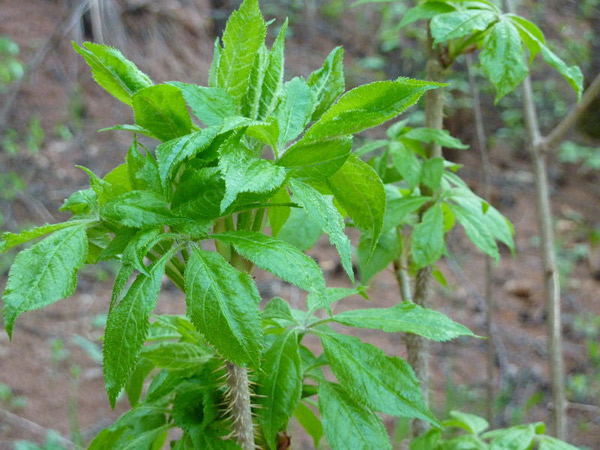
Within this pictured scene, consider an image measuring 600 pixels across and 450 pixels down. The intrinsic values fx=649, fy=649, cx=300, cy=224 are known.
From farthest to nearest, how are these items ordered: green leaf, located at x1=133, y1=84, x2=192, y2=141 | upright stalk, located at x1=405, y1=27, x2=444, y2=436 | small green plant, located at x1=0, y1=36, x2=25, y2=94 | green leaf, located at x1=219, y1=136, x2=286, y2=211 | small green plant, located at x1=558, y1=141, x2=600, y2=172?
1. small green plant, located at x1=558, y1=141, x2=600, y2=172
2. small green plant, located at x1=0, y1=36, x2=25, y2=94
3. upright stalk, located at x1=405, y1=27, x2=444, y2=436
4. green leaf, located at x1=133, y1=84, x2=192, y2=141
5. green leaf, located at x1=219, y1=136, x2=286, y2=211

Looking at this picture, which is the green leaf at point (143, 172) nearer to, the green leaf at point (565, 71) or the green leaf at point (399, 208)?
the green leaf at point (399, 208)

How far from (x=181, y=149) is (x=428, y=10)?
696mm

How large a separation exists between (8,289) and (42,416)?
2.29 m

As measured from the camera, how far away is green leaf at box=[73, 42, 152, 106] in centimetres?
78

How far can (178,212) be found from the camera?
2.41 feet

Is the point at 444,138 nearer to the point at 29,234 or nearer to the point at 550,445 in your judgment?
the point at 550,445

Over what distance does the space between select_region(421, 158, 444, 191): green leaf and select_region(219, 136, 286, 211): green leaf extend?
0.56m

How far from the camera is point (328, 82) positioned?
0.89 metres

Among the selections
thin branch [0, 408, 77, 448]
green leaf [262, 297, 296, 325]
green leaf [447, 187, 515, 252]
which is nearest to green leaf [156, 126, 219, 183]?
green leaf [262, 297, 296, 325]

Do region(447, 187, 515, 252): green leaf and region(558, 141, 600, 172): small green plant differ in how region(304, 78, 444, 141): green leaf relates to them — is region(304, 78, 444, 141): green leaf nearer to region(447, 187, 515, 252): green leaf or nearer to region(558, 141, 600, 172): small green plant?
region(447, 187, 515, 252): green leaf

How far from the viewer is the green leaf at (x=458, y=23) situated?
1.09 m

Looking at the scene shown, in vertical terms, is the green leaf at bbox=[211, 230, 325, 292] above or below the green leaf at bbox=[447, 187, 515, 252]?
below

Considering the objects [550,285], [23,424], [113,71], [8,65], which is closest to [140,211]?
[113,71]

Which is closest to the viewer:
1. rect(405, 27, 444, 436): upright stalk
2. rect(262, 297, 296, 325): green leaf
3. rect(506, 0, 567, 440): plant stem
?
rect(262, 297, 296, 325): green leaf
